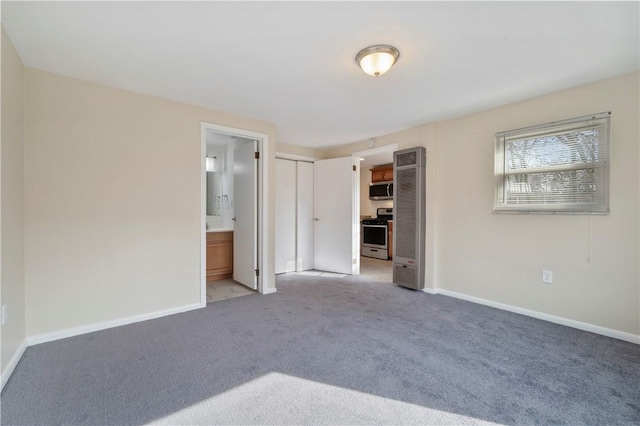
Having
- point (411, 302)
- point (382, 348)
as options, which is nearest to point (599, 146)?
point (411, 302)

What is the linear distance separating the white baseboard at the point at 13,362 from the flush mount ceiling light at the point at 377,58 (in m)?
3.11

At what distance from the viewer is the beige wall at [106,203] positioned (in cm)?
236

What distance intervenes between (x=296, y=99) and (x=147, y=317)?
2.65 meters

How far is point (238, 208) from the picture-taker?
13.7ft

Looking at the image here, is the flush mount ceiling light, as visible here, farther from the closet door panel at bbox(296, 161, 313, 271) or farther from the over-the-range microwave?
the over-the-range microwave

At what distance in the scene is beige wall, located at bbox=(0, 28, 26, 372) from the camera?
72.6 inches

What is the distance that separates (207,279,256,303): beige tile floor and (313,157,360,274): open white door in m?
1.64

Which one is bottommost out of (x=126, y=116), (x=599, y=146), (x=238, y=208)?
(x=238, y=208)

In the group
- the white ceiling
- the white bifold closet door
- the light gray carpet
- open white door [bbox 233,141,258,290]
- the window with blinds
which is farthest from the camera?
the white bifold closet door

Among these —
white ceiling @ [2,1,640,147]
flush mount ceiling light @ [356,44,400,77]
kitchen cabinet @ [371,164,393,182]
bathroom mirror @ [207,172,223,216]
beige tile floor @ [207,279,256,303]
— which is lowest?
beige tile floor @ [207,279,256,303]

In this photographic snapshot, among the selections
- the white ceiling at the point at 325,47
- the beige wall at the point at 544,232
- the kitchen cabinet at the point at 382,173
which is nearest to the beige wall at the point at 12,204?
the white ceiling at the point at 325,47

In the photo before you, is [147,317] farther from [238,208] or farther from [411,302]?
[411,302]

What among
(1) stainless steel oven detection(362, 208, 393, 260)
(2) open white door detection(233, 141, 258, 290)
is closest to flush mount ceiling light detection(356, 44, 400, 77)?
(2) open white door detection(233, 141, 258, 290)

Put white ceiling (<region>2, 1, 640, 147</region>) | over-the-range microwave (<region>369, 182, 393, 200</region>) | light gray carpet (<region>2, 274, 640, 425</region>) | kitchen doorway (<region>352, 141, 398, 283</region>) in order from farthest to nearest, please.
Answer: over-the-range microwave (<region>369, 182, 393, 200</region>)
kitchen doorway (<region>352, 141, 398, 283</region>)
white ceiling (<region>2, 1, 640, 147</region>)
light gray carpet (<region>2, 274, 640, 425</region>)
